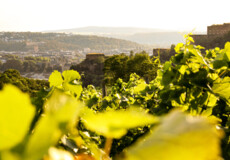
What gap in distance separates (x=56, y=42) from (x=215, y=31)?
28.0 meters

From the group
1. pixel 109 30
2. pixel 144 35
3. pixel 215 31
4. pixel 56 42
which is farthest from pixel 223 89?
pixel 109 30

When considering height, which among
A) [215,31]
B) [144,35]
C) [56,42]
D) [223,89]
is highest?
[144,35]

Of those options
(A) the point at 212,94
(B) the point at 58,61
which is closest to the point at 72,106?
(A) the point at 212,94

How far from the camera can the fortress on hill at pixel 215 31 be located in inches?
784

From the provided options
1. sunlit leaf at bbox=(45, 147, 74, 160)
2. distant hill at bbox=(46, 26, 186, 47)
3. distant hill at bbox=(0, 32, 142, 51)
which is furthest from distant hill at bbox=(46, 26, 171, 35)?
sunlit leaf at bbox=(45, 147, 74, 160)

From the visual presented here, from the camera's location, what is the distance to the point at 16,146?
109mm

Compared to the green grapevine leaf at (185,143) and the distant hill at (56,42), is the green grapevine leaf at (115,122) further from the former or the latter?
the distant hill at (56,42)

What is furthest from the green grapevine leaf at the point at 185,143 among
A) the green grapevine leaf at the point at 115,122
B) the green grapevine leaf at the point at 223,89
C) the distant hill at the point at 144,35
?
the distant hill at the point at 144,35

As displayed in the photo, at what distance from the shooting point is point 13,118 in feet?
0.37

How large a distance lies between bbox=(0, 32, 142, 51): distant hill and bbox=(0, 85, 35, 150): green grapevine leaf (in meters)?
41.2

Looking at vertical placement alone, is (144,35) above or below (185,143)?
above

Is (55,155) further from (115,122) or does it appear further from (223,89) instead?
(223,89)

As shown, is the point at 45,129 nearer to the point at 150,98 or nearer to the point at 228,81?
the point at 228,81

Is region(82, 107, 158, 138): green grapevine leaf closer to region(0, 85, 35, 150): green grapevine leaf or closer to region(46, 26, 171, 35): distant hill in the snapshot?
region(0, 85, 35, 150): green grapevine leaf
